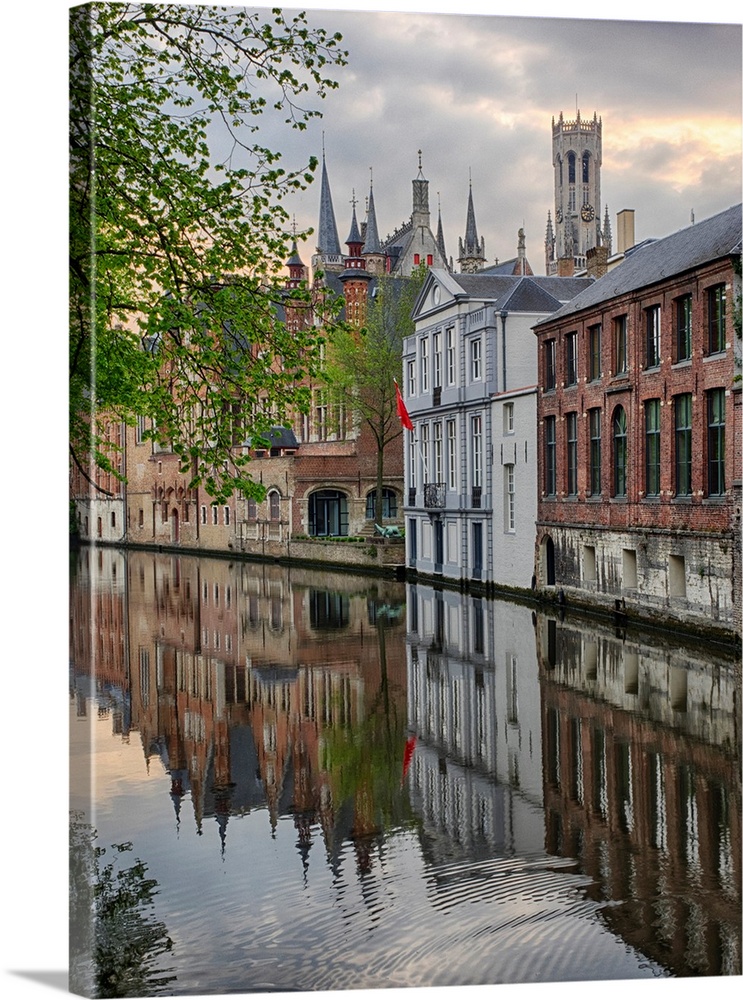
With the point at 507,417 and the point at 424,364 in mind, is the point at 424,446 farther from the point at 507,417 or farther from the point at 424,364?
the point at 507,417

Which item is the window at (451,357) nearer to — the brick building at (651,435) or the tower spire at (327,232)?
the tower spire at (327,232)

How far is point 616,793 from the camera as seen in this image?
9.95 m

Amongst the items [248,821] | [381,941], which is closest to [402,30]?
[381,941]

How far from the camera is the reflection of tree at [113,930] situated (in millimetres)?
5887

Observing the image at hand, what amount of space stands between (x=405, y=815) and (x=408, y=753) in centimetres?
246

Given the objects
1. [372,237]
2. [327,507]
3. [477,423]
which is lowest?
[327,507]

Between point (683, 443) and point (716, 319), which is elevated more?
point (716, 319)

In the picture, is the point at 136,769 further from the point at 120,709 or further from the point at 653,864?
the point at 653,864

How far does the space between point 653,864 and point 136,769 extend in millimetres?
5565

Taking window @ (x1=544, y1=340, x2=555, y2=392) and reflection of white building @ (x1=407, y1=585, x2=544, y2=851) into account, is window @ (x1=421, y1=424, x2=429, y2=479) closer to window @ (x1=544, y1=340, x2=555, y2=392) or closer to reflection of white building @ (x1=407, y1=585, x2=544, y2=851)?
window @ (x1=544, y1=340, x2=555, y2=392)

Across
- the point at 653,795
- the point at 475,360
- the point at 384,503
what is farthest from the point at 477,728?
the point at 384,503

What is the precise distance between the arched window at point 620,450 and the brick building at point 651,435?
38 mm

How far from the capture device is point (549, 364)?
24984mm

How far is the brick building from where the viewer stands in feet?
55.5
